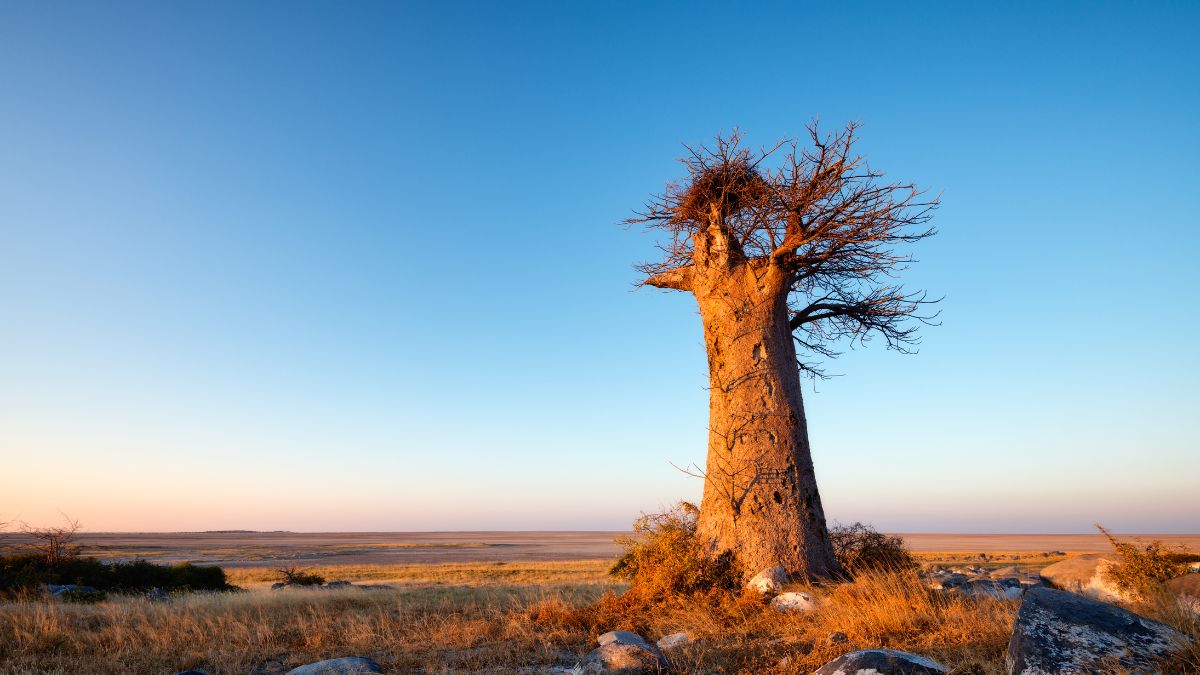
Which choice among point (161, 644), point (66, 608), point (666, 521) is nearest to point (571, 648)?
point (666, 521)

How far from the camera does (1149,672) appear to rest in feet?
14.5

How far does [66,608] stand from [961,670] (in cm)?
1330

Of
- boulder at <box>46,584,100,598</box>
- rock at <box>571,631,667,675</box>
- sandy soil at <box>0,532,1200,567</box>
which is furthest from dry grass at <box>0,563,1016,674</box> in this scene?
sandy soil at <box>0,532,1200,567</box>

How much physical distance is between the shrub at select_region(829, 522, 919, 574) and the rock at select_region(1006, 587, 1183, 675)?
6496 mm

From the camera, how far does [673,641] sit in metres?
7.70

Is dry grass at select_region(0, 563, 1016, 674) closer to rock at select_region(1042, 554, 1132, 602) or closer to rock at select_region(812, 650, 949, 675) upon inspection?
rock at select_region(812, 650, 949, 675)

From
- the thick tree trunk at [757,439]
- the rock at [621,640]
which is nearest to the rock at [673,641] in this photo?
the rock at [621,640]

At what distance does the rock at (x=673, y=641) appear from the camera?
7.51 metres

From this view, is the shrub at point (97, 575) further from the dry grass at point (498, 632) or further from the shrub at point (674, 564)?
the shrub at point (674, 564)

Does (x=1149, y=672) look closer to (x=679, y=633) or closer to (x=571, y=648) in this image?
(x=679, y=633)

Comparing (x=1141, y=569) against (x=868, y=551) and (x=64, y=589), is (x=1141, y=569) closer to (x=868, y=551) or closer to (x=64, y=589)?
(x=868, y=551)

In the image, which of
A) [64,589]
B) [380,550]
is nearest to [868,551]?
[64,589]

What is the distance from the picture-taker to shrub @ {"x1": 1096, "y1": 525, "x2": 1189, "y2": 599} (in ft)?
35.4

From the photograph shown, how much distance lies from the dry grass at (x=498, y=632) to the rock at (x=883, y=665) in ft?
1.56
